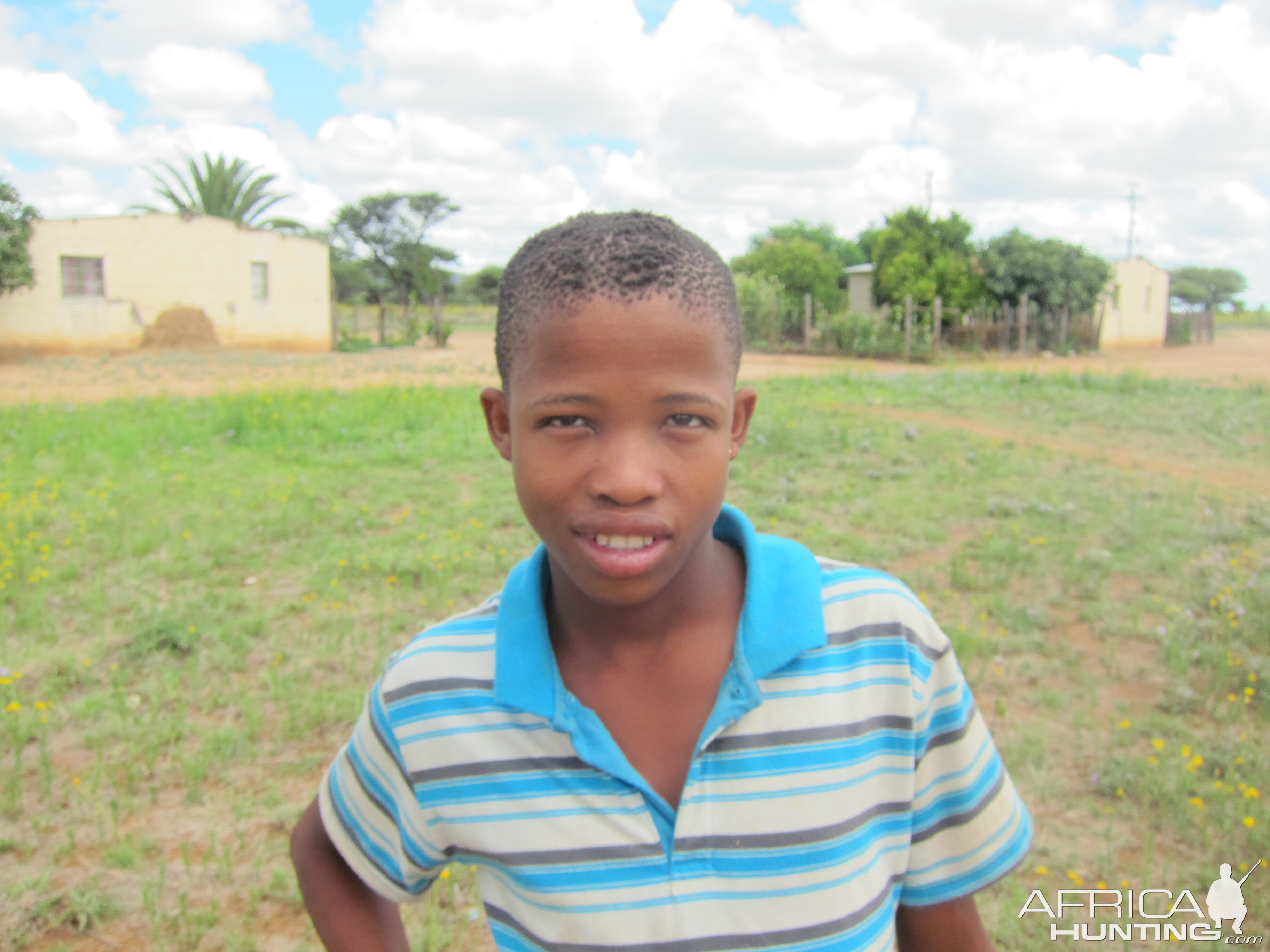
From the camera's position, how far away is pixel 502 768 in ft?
3.62

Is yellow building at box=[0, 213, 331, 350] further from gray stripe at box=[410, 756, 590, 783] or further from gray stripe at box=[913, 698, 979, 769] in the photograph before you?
gray stripe at box=[913, 698, 979, 769]

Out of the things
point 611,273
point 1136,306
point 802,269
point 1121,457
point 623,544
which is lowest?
point 1121,457

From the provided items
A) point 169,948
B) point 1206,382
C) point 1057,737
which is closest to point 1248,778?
point 1057,737

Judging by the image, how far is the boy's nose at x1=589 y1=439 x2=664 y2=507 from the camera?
104 centimetres

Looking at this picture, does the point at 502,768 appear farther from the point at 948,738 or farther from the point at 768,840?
the point at 948,738

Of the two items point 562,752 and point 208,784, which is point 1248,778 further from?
point 208,784

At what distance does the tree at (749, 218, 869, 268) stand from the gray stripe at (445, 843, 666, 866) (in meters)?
48.3

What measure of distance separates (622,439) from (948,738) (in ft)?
1.67

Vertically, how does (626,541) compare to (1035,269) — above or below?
below

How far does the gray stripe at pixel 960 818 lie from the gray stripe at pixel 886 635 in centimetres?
18

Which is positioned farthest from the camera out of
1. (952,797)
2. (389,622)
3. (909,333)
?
(909,333)

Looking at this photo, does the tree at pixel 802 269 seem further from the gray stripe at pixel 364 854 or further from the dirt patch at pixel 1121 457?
the gray stripe at pixel 364 854

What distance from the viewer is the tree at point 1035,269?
25375 mm

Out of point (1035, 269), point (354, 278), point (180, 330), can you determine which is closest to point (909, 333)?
point (1035, 269)
